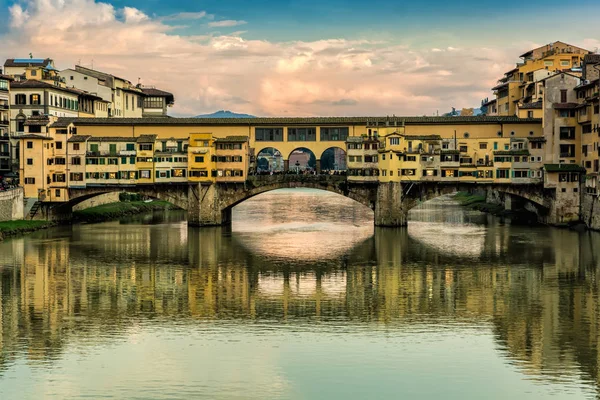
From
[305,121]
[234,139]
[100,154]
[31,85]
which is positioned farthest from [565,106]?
[31,85]

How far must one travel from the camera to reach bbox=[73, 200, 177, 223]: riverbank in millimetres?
82125

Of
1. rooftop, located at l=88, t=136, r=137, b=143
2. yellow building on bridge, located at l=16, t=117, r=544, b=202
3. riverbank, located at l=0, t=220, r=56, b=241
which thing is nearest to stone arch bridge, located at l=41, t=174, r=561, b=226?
yellow building on bridge, located at l=16, t=117, r=544, b=202

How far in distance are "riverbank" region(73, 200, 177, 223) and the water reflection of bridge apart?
16391mm

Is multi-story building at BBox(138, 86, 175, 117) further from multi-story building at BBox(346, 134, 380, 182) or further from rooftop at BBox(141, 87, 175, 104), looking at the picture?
multi-story building at BBox(346, 134, 380, 182)

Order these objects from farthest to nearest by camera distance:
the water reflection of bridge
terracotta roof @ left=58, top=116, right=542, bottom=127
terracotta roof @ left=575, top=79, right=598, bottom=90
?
terracotta roof @ left=58, top=116, right=542, bottom=127 < terracotta roof @ left=575, top=79, right=598, bottom=90 < the water reflection of bridge

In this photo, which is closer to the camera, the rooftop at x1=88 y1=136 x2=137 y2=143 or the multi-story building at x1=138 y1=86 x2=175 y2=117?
the rooftop at x1=88 y1=136 x2=137 y2=143

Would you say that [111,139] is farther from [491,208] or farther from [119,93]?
[491,208]

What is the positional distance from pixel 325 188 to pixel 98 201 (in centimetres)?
2619

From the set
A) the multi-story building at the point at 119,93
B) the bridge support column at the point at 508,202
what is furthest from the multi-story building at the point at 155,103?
the bridge support column at the point at 508,202

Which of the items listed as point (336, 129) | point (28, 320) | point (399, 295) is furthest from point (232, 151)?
point (28, 320)

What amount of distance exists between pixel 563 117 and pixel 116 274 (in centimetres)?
4154

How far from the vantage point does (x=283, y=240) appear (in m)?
67.8

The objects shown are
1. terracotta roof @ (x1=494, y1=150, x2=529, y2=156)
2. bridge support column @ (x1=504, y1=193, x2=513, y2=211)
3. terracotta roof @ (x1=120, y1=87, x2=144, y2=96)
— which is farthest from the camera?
terracotta roof @ (x1=120, y1=87, x2=144, y2=96)

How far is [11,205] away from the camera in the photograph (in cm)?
7094
